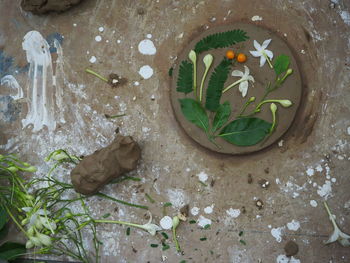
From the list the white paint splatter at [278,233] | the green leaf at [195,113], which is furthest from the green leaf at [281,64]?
the white paint splatter at [278,233]

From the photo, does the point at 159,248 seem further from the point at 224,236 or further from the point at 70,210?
the point at 70,210

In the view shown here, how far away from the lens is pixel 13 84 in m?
1.46

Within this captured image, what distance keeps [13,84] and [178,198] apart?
0.69 metres

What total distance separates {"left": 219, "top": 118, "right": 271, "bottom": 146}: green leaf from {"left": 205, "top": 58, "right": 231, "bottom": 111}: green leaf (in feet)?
0.26

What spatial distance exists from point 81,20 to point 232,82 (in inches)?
21.9

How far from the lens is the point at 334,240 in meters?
1.21

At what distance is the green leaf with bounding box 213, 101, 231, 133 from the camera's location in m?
1.28

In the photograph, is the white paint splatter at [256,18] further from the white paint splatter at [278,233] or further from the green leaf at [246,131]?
the white paint splatter at [278,233]

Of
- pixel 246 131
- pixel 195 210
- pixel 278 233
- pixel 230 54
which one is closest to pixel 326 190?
pixel 278 233

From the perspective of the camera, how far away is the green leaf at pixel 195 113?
1286 millimetres

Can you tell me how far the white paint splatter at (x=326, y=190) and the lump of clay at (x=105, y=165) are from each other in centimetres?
56

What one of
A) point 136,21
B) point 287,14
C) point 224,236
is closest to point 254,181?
point 224,236

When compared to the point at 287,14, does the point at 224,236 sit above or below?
below

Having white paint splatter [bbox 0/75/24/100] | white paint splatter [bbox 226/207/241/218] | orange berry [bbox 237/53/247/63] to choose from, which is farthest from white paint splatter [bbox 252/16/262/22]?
white paint splatter [bbox 0/75/24/100]
